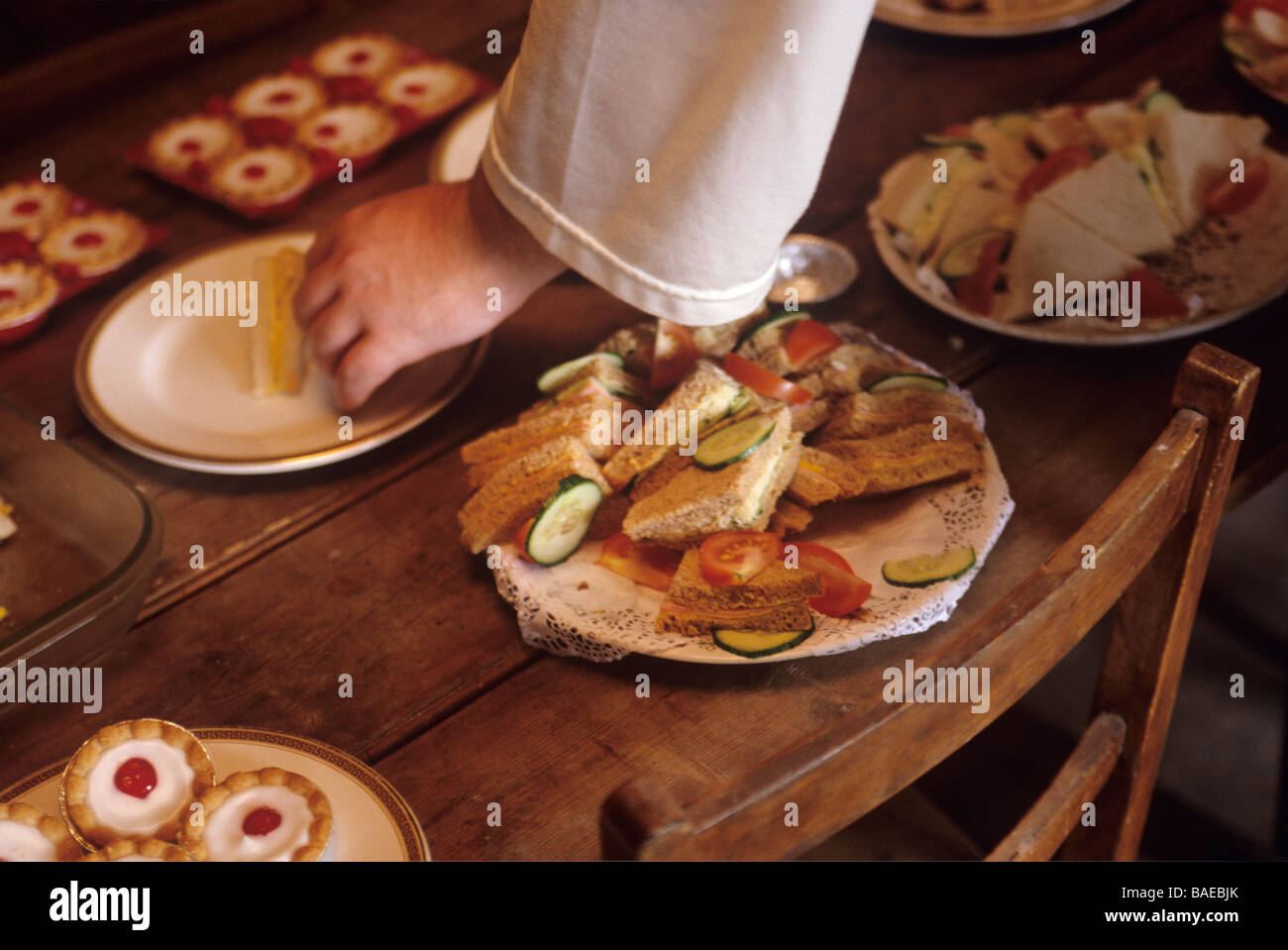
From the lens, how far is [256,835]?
40.3 inches

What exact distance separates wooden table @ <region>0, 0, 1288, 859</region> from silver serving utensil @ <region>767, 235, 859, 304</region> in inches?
1.3

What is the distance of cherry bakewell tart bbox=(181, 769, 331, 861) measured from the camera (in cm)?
101

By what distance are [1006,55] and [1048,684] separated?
143cm

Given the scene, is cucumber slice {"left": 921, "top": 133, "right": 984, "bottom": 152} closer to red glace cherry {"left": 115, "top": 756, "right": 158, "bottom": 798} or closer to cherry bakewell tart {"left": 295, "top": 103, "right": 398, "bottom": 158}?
cherry bakewell tart {"left": 295, "top": 103, "right": 398, "bottom": 158}

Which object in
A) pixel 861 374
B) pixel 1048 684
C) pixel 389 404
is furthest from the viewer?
pixel 1048 684

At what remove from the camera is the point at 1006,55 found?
2318 mm

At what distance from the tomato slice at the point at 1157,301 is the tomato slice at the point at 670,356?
0.70 m

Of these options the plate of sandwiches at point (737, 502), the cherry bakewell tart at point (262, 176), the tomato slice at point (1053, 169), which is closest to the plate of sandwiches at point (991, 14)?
the tomato slice at point (1053, 169)

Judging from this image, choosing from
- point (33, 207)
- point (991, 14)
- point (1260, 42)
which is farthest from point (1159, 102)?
point (33, 207)

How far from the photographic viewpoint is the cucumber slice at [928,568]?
1.25m

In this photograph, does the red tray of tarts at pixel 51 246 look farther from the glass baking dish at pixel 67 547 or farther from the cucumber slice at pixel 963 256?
the cucumber slice at pixel 963 256
